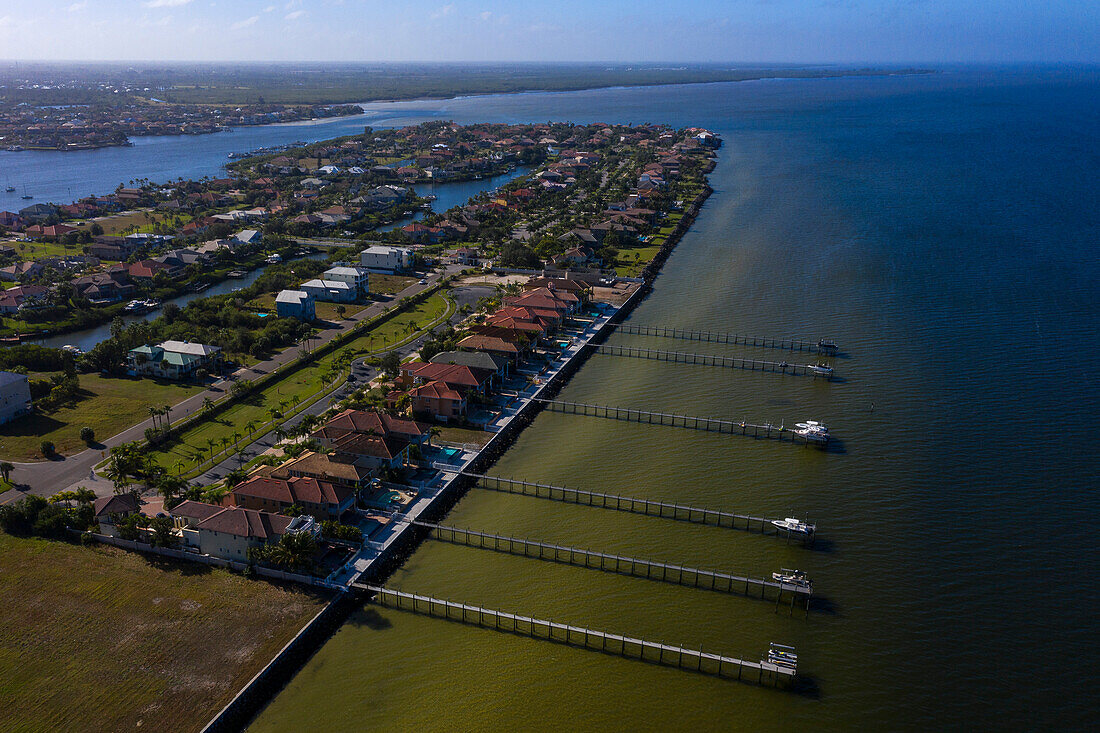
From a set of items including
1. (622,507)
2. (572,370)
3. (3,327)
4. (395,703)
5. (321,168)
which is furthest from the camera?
(321,168)

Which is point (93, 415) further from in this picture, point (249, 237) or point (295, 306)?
point (249, 237)

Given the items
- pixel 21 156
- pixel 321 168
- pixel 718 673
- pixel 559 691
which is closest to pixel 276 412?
pixel 559 691

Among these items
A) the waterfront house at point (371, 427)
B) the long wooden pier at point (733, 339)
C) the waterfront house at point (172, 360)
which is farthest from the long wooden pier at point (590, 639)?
the long wooden pier at point (733, 339)

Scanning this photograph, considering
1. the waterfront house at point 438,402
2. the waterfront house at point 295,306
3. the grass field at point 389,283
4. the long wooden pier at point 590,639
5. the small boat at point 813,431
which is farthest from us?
the grass field at point 389,283

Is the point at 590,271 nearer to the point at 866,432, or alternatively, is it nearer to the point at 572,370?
the point at 572,370

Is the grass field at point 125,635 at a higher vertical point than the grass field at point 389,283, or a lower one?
lower

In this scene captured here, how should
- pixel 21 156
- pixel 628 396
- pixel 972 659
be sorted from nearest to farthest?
pixel 972 659 → pixel 628 396 → pixel 21 156

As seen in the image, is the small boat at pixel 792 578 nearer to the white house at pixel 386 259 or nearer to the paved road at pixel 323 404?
the paved road at pixel 323 404
